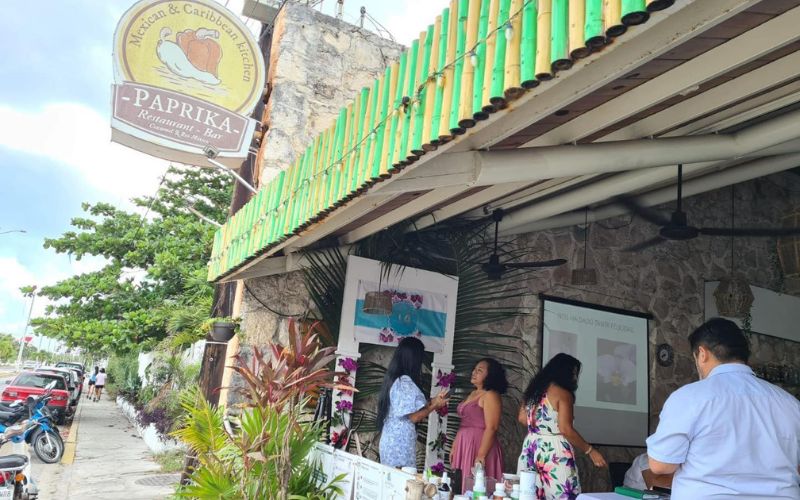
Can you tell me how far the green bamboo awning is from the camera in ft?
5.78

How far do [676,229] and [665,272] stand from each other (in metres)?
2.95

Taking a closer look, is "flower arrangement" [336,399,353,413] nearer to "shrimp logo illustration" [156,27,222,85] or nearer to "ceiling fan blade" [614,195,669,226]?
"ceiling fan blade" [614,195,669,226]

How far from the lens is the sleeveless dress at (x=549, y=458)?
405 cm

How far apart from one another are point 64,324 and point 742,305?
41.8ft

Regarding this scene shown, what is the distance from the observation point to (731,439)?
2338 mm

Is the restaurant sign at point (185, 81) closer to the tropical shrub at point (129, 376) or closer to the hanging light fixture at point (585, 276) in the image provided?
the hanging light fixture at point (585, 276)

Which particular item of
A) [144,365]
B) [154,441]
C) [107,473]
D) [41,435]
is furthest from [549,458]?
[144,365]

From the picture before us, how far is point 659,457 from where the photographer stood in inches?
95.6

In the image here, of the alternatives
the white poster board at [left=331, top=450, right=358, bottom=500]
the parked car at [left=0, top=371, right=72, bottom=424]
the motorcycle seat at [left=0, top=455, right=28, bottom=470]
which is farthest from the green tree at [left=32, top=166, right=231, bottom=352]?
the white poster board at [left=331, top=450, right=358, bottom=500]

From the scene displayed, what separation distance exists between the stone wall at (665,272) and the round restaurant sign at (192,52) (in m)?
3.25

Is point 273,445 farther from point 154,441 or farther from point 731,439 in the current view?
point 154,441

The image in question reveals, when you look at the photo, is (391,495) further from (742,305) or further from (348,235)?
(742,305)

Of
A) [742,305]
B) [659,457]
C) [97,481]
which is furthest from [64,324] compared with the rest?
[659,457]

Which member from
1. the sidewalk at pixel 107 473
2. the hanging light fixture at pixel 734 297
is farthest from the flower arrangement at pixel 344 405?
the hanging light fixture at pixel 734 297
